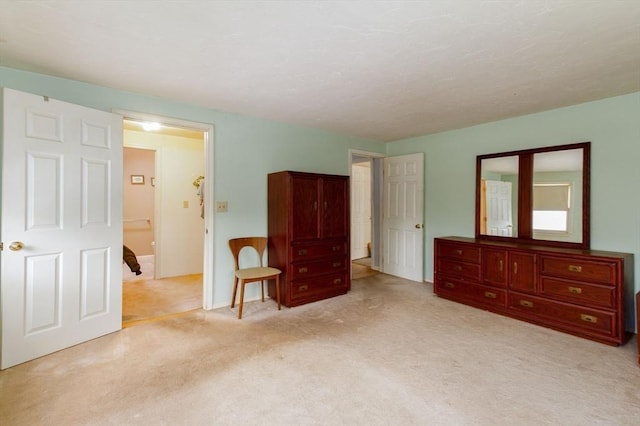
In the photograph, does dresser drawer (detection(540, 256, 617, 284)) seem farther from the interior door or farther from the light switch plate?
the light switch plate

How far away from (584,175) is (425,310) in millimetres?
2161

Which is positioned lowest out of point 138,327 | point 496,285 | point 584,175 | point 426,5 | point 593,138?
point 138,327

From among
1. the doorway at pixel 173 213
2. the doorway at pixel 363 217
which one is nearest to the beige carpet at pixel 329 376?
the doorway at pixel 173 213

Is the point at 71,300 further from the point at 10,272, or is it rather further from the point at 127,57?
the point at 127,57

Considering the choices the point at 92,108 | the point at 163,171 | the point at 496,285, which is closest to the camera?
the point at 92,108

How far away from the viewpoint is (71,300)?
7.91ft

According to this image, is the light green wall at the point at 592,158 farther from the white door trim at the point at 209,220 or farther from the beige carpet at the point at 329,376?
the white door trim at the point at 209,220

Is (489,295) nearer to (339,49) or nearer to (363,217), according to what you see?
(339,49)

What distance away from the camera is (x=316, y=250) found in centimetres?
359

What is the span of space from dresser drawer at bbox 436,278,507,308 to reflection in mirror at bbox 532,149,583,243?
84 centimetres

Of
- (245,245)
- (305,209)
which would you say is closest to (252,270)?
(245,245)

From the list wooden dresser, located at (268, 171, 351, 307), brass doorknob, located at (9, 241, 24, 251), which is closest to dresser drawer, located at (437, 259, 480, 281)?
wooden dresser, located at (268, 171, 351, 307)

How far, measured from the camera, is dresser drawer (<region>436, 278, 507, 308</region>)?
10.5 ft

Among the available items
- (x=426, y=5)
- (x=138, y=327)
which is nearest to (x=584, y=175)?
(x=426, y=5)
